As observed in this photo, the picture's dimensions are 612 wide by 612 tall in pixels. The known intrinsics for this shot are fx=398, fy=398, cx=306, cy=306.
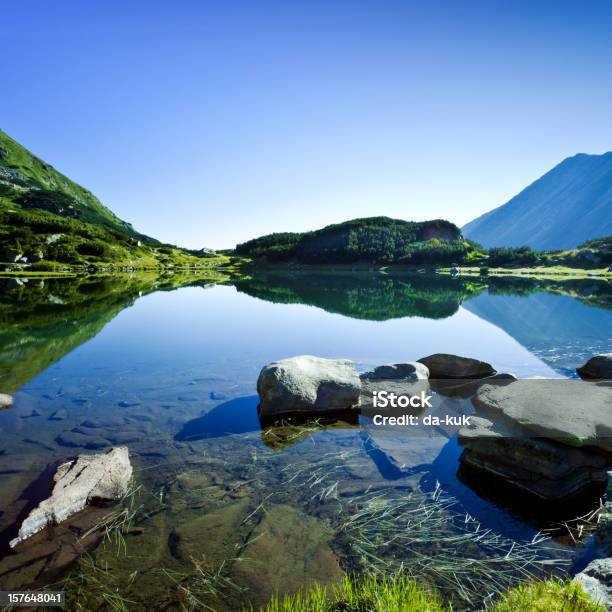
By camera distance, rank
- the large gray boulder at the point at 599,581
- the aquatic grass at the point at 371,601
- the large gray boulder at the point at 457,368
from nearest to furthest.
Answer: the aquatic grass at the point at 371,601 → the large gray boulder at the point at 599,581 → the large gray boulder at the point at 457,368

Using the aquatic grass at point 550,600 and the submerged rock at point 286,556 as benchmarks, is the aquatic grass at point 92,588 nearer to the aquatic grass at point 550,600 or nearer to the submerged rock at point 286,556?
the submerged rock at point 286,556

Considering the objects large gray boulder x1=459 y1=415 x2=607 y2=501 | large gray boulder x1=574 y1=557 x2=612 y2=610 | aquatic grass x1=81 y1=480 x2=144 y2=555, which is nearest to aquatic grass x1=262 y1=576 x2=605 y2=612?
large gray boulder x1=574 y1=557 x2=612 y2=610

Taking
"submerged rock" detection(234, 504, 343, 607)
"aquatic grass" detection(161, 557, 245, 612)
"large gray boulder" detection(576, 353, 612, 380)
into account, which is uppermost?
"large gray boulder" detection(576, 353, 612, 380)

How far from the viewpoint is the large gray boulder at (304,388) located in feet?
40.9

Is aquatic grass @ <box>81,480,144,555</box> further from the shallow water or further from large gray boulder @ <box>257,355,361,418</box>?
large gray boulder @ <box>257,355,361,418</box>

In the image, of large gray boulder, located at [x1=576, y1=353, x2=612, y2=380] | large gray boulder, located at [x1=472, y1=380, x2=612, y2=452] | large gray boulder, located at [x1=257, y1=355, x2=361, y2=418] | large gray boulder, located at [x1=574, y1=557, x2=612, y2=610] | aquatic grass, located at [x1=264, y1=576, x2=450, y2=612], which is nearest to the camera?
aquatic grass, located at [x1=264, y1=576, x2=450, y2=612]

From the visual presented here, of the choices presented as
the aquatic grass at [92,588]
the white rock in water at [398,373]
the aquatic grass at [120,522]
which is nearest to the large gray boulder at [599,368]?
the white rock in water at [398,373]

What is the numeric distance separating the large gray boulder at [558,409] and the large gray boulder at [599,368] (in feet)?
16.4

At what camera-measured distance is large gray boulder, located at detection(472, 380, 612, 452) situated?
28.5 feet

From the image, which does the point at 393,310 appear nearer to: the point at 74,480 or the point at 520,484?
the point at 520,484

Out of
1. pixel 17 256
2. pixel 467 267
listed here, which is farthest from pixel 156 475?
pixel 467 267

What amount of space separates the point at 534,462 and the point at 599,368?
993 cm

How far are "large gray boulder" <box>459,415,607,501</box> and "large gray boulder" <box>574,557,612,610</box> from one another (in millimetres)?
2971

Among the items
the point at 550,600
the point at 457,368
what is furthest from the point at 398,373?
the point at 550,600
